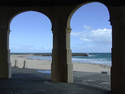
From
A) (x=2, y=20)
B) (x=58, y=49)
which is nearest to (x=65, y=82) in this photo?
(x=58, y=49)

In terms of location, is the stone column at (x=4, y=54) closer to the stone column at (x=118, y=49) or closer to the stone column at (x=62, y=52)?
the stone column at (x=62, y=52)

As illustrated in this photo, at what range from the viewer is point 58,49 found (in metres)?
9.84

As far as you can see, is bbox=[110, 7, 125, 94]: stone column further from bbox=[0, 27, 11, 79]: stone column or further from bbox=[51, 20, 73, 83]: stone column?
bbox=[0, 27, 11, 79]: stone column

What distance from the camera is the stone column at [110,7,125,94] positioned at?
7051mm

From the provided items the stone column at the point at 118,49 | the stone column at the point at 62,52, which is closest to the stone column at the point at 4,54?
the stone column at the point at 62,52

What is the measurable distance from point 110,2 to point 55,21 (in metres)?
3.34

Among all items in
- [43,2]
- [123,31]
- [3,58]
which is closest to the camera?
[123,31]

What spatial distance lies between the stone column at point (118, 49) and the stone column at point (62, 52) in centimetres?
295

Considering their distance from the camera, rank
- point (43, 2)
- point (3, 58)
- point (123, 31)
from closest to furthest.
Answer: point (123, 31)
point (43, 2)
point (3, 58)

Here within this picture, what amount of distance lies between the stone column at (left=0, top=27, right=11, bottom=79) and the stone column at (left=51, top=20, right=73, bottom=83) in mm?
2792

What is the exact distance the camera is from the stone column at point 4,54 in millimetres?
10320

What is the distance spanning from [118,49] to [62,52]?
11.2 ft

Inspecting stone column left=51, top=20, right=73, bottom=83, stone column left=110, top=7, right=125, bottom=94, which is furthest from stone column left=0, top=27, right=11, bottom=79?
stone column left=110, top=7, right=125, bottom=94

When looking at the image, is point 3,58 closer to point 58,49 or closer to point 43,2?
point 58,49
